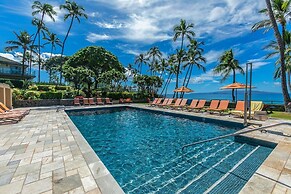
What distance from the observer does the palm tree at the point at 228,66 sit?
2047cm

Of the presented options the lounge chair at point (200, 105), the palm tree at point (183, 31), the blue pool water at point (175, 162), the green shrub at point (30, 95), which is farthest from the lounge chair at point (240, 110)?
the green shrub at point (30, 95)

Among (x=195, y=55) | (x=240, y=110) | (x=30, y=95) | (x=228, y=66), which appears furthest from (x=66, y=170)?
(x=195, y=55)

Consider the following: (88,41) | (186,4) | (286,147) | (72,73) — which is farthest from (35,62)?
(286,147)

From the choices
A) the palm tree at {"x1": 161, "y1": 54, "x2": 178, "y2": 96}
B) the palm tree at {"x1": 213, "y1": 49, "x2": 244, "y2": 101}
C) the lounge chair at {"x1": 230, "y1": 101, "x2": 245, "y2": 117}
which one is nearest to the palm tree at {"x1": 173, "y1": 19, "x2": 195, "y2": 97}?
the palm tree at {"x1": 161, "y1": 54, "x2": 178, "y2": 96}

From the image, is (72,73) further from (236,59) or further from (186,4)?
(236,59)

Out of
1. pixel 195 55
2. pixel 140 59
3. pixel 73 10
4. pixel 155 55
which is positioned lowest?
pixel 195 55

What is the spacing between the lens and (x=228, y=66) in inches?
821

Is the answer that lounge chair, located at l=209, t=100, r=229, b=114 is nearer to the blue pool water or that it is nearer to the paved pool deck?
the blue pool water

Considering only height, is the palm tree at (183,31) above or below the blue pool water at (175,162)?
above

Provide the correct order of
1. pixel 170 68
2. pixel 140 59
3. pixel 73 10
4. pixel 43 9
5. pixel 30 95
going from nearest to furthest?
pixel 30 95
pixel 73 10
pixel 43 9
pixel 170 68
pixel 140 59

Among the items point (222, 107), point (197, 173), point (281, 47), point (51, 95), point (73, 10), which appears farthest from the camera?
point (73, 10)

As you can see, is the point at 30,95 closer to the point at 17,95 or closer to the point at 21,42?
the point at 17,95

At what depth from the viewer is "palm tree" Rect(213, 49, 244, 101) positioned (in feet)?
67.2

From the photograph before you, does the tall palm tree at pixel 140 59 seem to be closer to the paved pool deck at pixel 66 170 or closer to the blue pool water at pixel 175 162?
the blue pool water at pixel 175 162
